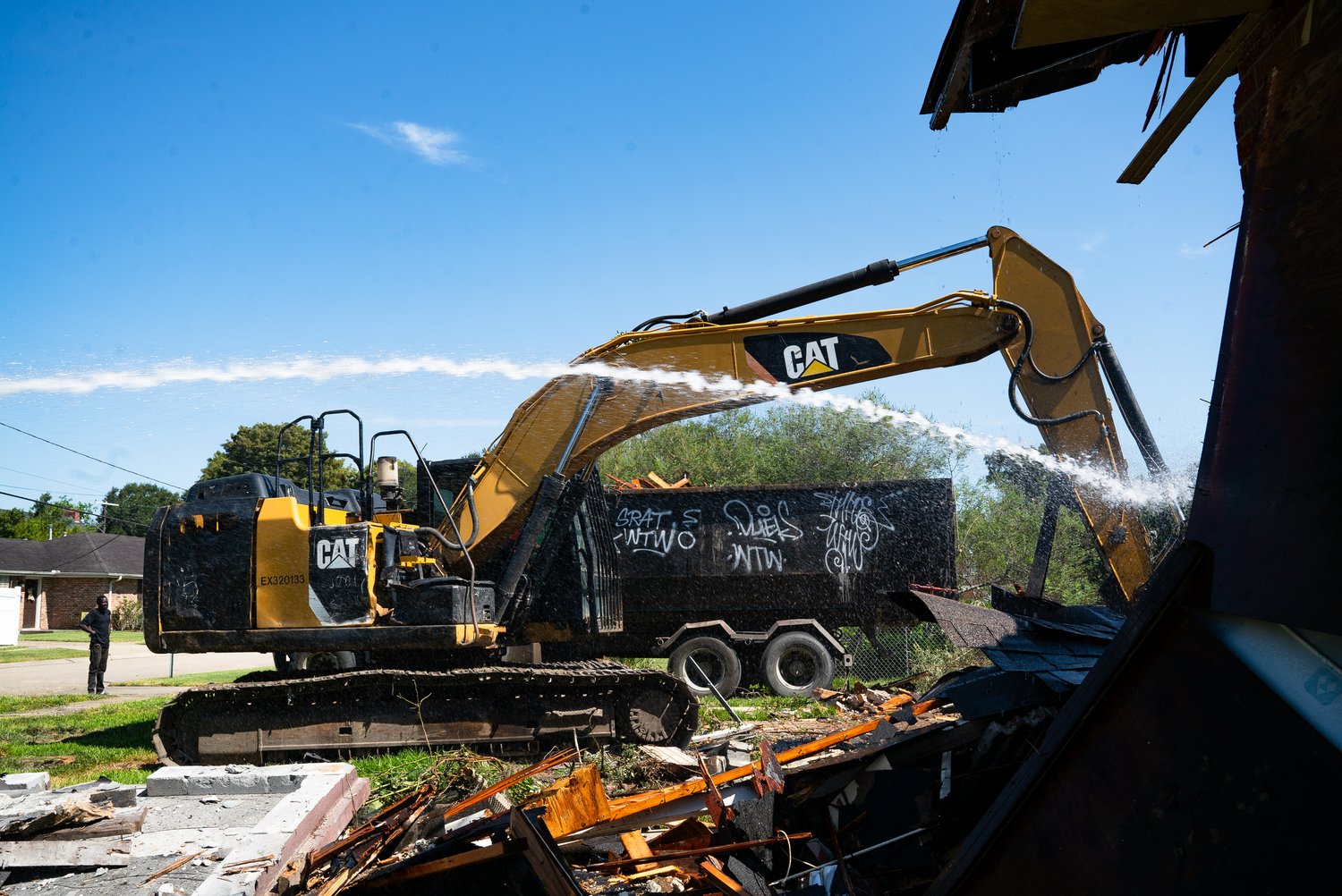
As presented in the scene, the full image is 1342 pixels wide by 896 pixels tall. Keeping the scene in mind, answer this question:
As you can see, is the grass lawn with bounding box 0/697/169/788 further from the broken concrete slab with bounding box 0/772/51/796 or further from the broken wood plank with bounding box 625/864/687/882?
the broken wood plank with bounding box 625/864/687/882

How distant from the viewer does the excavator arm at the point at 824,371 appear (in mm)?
6008

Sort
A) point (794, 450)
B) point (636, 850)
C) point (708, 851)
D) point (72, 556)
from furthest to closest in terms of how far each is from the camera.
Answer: point (72, 556) → point (794, 450) → point (636, 850) → point (708, 851)

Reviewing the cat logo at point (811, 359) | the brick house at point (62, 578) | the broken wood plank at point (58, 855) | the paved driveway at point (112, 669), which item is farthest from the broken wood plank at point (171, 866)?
the brick house at point (62, 578)

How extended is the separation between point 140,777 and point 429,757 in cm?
228

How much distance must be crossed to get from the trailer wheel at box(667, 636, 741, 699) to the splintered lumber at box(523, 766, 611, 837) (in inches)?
284

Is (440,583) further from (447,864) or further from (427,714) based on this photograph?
(447,864)

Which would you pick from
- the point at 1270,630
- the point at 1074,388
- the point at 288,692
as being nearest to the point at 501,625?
the point at 288,692

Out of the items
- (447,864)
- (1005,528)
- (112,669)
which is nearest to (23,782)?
(447,864)

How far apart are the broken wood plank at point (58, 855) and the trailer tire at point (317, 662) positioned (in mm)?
4522

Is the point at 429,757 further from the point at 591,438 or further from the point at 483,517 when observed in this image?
the point at 591,438

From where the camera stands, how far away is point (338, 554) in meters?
7.66

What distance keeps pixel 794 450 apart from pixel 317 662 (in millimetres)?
19322

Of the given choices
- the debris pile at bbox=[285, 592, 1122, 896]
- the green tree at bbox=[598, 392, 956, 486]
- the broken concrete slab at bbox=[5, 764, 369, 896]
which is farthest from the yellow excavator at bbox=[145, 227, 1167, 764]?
the green tree at bbox=[598, 392, 956, 486]

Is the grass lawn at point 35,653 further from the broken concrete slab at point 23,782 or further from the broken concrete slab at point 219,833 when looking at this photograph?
the broken concrete slab at point 219,833
